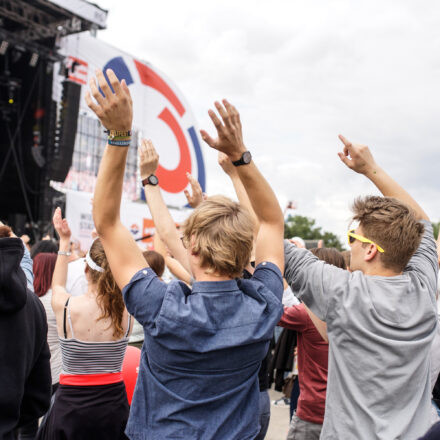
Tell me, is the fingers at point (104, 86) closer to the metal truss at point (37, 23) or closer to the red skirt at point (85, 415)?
the red skirt at point (85, 415)

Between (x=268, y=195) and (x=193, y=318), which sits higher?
(x=268, y=195)

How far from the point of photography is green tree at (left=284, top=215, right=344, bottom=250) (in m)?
48.2

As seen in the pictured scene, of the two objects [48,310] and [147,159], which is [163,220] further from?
[48,310]

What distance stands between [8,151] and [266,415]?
11433 mm

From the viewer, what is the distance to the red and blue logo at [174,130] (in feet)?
46.1

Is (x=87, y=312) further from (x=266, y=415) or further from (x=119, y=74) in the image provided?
(x=119, y=74)

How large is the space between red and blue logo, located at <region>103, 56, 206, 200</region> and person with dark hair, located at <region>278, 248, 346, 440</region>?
450 inches

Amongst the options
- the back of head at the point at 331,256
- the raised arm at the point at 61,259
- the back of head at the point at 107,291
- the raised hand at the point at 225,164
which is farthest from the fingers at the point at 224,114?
the back of head at the point at 331,256

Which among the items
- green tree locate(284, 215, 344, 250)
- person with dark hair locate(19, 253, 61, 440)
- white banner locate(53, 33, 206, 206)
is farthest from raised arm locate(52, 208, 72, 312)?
green tree locate(284, 215, 344, 250)

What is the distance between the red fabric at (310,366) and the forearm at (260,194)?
51.6 inches

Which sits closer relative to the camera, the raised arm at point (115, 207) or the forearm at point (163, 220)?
the raised arm at point (115, 207)

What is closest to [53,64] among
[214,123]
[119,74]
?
[119,74]

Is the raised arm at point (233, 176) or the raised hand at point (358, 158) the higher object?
the raised hand at point (358, 158)

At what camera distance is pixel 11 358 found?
1.65m
